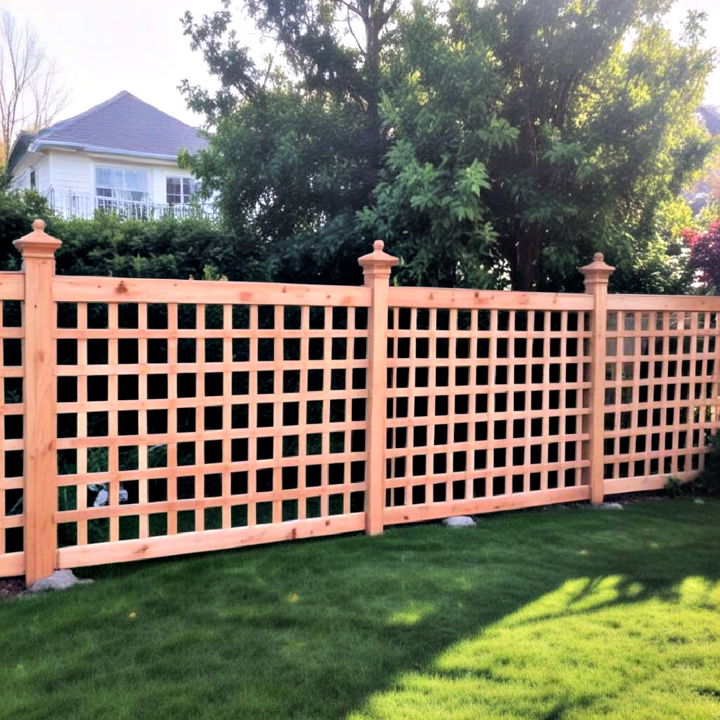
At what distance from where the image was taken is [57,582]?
3531 millimetres

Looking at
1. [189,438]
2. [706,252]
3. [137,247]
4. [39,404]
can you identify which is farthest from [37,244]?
[706,252]

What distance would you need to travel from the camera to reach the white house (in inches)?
592

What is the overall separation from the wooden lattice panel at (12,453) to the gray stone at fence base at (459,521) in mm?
2561

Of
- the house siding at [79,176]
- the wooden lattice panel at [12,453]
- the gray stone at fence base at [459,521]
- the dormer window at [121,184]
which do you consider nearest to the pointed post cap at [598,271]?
the gray stone at fence base at [459,521]

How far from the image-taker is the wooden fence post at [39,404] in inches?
137

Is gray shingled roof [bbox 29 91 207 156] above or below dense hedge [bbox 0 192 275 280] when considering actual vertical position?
above

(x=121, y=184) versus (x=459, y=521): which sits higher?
(x=121, y=184)

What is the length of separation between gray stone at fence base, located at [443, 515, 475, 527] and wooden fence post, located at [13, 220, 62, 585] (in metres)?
2.42

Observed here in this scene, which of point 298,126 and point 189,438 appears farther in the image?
point 298,126

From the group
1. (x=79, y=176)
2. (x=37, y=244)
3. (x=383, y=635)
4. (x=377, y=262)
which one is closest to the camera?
(x=383, y=635)

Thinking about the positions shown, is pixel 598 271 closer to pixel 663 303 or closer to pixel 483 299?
pixel 663 303

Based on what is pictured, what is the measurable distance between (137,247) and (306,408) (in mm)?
2775

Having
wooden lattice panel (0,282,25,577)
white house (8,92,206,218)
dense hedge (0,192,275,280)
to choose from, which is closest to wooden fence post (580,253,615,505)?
dense hedge (0,192,275,280)

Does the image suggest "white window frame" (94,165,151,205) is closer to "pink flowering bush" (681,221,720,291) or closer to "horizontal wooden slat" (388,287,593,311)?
"pink flowering bush" (681,221,720,291)
